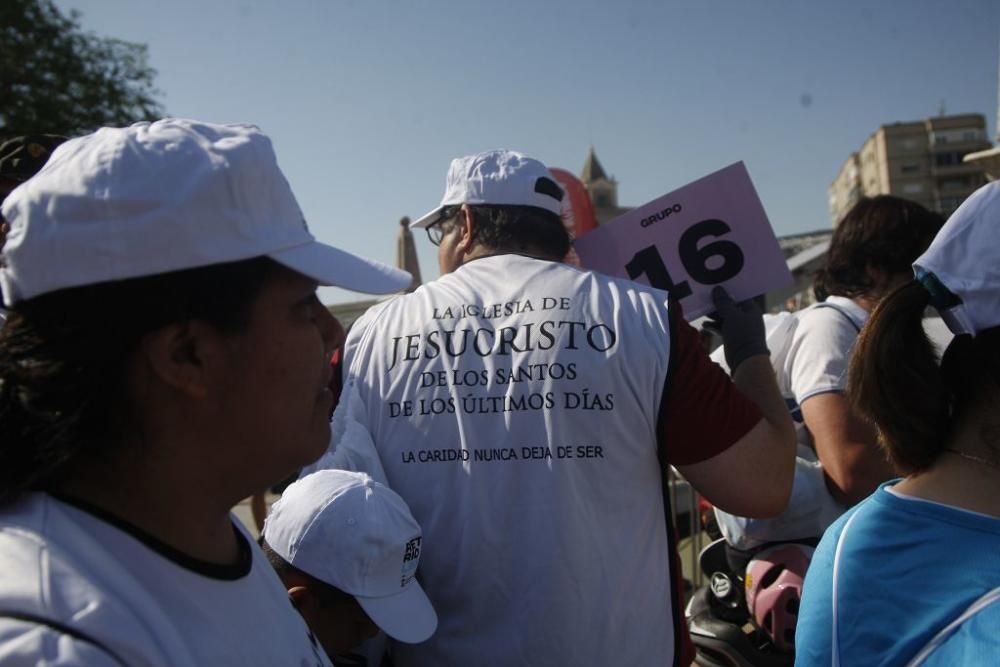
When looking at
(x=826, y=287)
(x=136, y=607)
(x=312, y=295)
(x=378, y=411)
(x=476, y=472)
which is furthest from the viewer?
(x=826, y=287)

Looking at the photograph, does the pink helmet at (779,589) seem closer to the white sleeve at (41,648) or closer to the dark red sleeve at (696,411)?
the dark red sleeve at (696,411)

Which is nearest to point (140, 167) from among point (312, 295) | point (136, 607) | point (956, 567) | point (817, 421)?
point (312, 295)

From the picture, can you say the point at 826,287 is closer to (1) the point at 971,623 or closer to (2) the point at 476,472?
(2) the point at 476,472

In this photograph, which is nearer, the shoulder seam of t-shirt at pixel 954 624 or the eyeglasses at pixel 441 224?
A: the shoulder seam of t-shirt at pixel 954 624

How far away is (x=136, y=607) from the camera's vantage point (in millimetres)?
852

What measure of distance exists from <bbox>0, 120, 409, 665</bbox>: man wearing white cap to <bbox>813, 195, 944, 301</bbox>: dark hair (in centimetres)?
232

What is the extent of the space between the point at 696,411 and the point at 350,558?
0.85 metres

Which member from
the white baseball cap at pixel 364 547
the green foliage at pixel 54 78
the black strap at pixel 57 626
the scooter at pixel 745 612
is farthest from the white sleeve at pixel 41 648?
the green foliage at pixel 54 78

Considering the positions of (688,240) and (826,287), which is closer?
(688,240)

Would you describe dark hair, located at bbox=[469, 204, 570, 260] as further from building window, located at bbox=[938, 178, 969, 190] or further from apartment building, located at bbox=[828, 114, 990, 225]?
building window, located at bbox=[938, 178, 969, 190]

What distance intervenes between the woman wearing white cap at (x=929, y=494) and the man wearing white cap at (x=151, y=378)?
92cm

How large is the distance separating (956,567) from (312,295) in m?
1.08

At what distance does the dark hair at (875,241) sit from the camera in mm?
2779

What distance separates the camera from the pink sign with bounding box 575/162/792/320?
8.11ft
